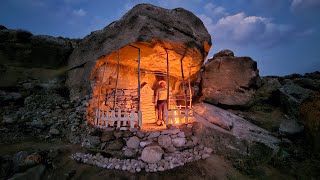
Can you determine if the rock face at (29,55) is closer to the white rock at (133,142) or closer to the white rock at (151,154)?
the white rock at (133,142)

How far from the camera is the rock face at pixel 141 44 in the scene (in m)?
10.4

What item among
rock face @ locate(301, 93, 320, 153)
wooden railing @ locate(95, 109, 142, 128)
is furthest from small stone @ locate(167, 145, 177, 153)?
rock face @ locate(301, 93, 320, 153)

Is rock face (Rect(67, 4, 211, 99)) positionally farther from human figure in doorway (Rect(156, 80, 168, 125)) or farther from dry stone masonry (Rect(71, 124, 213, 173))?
dry stone masonry (Rect(71, 124, 213, 173))

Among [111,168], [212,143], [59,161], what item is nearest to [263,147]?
[212,143]

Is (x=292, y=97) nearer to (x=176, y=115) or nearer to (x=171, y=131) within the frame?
(x=176, y=115)

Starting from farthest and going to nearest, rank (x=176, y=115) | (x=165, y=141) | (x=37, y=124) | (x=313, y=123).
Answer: (x=37, y=124)
(x=176, y=115)
(x=313, y=123)
(x=165, y=141)

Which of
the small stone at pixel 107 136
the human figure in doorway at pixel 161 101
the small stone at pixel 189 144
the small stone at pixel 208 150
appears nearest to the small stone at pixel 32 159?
the small stone at pixel 107 136

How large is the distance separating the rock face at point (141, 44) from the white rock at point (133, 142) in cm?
561

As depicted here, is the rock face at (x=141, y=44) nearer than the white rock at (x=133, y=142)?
No

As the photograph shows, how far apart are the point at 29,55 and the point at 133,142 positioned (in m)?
13.3

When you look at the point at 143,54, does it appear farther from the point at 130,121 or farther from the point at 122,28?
the point at 130,121

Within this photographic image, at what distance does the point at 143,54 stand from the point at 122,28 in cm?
241

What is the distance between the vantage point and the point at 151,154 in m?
7.79

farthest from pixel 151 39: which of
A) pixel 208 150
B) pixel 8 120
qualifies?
pixel 8 120
